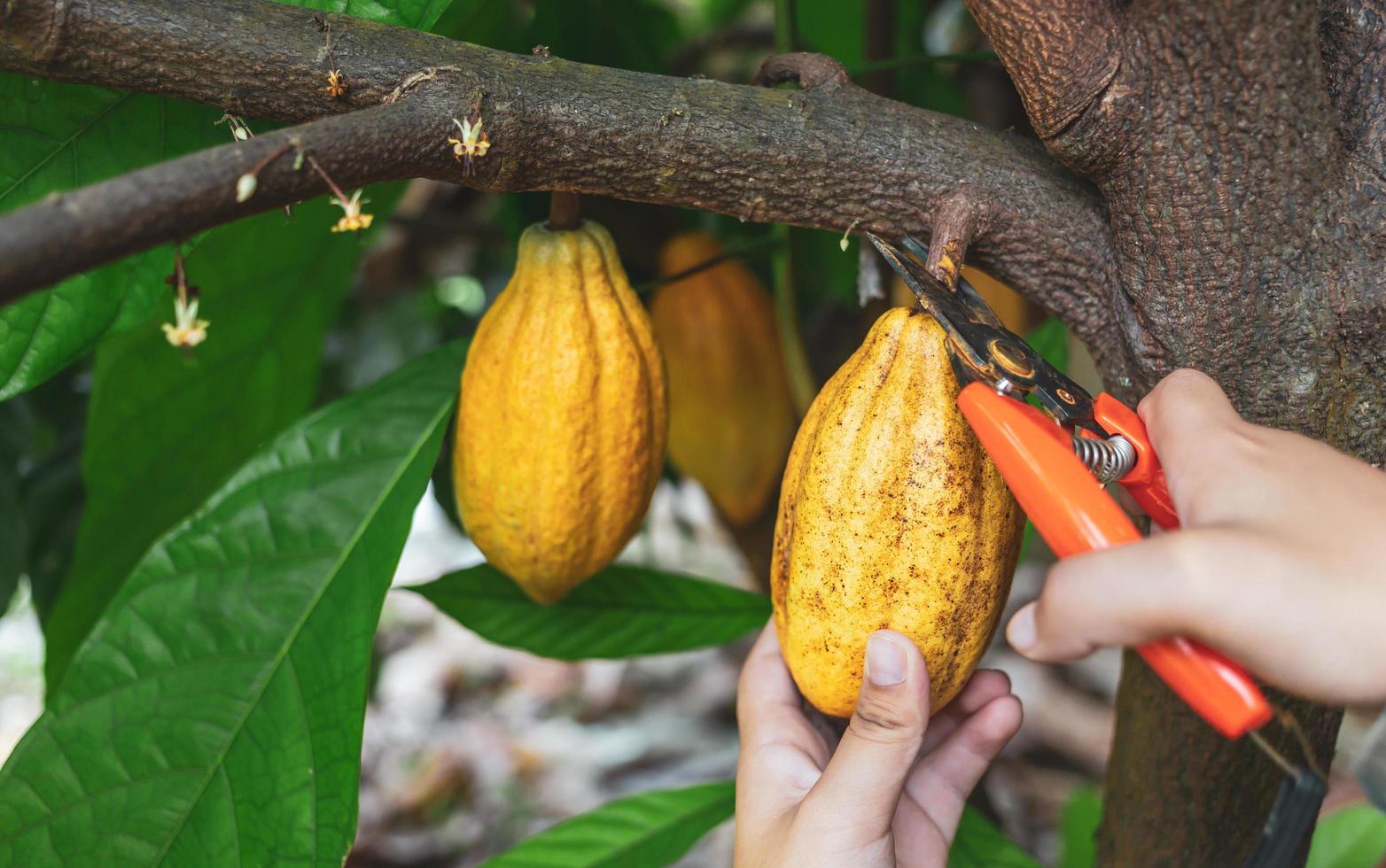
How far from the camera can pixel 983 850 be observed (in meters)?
0.97

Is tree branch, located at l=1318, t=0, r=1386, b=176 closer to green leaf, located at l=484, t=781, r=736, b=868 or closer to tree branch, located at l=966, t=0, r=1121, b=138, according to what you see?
tree branch, located at l=966, t=0, r=1121, b=138

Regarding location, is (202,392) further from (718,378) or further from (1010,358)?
(1010,358)

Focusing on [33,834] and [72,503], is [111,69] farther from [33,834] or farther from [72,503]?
[72,503]

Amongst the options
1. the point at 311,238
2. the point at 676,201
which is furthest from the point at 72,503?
the point at 676,201

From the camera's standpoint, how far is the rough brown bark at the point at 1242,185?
585mm

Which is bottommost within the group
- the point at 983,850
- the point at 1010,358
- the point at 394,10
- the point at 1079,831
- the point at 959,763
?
the point at 1079,831

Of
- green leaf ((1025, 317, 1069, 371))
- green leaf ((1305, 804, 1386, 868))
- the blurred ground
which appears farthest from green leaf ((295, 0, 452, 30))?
green leaf ((1305, 804, 1386, 868))

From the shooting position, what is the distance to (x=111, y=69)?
559mm

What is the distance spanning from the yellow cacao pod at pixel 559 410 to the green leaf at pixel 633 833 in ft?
1.02

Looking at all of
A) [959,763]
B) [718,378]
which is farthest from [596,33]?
[959,763]

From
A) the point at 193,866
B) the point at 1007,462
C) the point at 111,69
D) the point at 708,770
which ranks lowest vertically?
the point at 708,770

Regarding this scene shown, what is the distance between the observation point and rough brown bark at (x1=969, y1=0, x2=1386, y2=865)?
585 millimetres

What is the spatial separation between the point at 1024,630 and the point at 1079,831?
0.98 metres

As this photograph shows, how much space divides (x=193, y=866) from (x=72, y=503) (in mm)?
831
